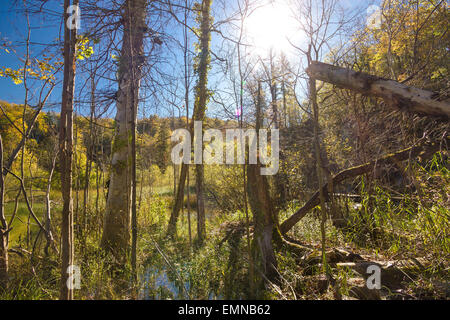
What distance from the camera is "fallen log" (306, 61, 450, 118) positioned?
2.24 m

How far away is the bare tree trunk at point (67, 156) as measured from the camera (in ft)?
4.47

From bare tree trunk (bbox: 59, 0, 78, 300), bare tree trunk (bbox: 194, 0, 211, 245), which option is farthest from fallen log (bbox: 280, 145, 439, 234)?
bare tree trunk (bbox: 59, 0, 78, 300)

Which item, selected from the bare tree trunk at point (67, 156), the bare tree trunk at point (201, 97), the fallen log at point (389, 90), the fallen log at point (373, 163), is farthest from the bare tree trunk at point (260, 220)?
the bare tree trunk at point (201, 97)

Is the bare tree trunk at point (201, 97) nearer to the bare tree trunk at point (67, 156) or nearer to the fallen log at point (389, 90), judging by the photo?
the fallen log at point (389, 90)

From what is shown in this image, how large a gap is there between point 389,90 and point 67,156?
3.25m

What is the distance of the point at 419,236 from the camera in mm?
2279

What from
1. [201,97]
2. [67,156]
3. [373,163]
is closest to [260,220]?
[373,163]

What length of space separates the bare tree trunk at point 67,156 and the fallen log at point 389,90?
6.82 feet

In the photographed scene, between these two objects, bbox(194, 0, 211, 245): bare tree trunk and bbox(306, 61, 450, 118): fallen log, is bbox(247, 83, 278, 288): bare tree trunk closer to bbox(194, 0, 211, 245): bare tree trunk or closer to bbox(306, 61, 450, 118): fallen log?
bbox(306, 61, 450, 118): fallen log

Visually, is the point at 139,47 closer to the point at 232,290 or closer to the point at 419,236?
the point at 232,290

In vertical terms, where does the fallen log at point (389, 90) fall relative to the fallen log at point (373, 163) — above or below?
above

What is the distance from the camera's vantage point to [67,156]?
1.40 metres
